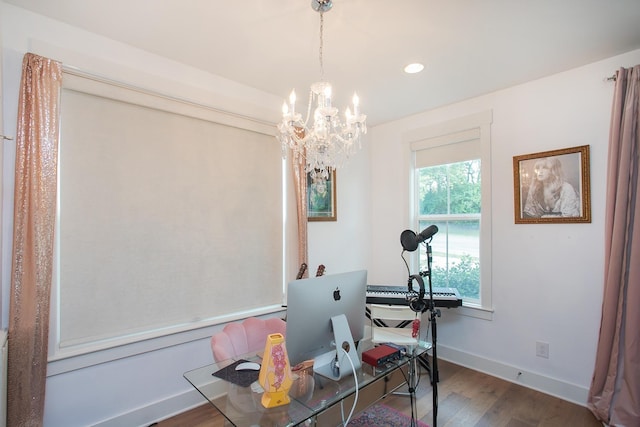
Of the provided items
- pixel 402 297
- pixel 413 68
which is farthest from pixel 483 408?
pixel 413 68

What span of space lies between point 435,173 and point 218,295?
8.40 feet

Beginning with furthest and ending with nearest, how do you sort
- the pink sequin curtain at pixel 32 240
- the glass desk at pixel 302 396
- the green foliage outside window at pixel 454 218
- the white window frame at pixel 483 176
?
the green foliage outside window at pixel 454 218, the white window frame at pixel 483 176, the pink sequin curtain at pixel 32 240, the glass desk at pixel 302 396

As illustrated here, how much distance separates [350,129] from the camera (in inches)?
70.5

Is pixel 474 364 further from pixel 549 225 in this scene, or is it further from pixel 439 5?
pixel 439 5

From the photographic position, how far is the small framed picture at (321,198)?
3.28 meters

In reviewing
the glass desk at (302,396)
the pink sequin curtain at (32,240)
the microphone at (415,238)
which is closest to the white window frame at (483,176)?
the microphone at (415,238)

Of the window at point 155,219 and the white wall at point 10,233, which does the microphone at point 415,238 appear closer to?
the window at point 155,219

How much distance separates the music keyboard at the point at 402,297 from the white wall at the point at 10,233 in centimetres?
148

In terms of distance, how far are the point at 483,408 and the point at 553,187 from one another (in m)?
1.83

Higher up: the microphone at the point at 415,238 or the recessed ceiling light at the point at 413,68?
the recessed ceiling light at the point at 413,68

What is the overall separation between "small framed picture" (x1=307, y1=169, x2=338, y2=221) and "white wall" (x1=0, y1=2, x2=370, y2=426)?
84 centimetres

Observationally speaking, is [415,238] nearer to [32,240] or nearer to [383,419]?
[383,419]

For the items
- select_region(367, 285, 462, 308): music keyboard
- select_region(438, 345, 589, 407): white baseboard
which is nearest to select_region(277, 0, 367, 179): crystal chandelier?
select_region(367, 285, 462, 308): music keyboard

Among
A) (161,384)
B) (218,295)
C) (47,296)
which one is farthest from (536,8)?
(161,384)
